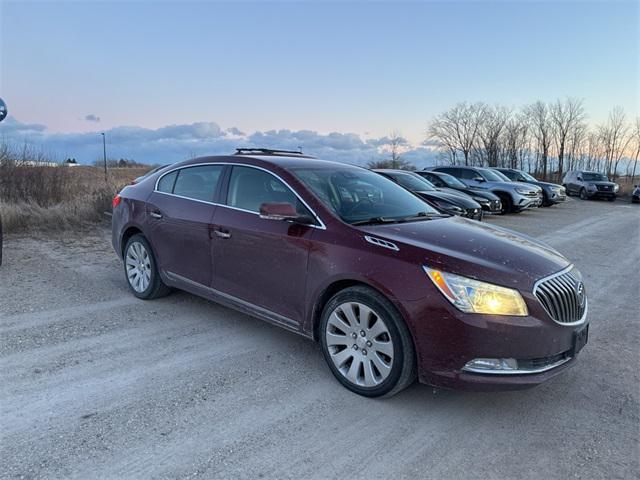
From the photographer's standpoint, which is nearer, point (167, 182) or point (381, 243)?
point (381, 243)

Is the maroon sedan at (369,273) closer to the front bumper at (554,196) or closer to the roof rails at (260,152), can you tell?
the roof rails at (260,152)

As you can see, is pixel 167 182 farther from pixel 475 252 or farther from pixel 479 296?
pixel 479 296

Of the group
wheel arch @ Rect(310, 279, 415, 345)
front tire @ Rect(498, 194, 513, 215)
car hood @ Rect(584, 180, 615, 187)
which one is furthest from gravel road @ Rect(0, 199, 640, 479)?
car hood @ Rect(584, 180, 615, 187)

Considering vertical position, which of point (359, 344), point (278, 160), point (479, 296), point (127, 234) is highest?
point (278, 160)

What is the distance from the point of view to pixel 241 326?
4.67m

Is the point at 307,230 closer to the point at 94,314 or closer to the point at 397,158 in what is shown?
the point at 94,314

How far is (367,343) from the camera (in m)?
3.30

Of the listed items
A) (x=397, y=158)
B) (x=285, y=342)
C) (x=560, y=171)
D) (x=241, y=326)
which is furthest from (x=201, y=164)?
(x=560, y=171)

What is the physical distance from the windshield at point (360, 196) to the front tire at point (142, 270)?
2093mm

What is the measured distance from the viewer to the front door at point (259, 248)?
3744 millimetres

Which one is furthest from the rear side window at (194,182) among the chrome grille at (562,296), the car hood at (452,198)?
the car hood at (452,198)

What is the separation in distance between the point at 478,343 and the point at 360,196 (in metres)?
1.76

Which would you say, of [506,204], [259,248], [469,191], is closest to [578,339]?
[259,248]

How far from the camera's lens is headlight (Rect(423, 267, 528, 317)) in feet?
9.70
